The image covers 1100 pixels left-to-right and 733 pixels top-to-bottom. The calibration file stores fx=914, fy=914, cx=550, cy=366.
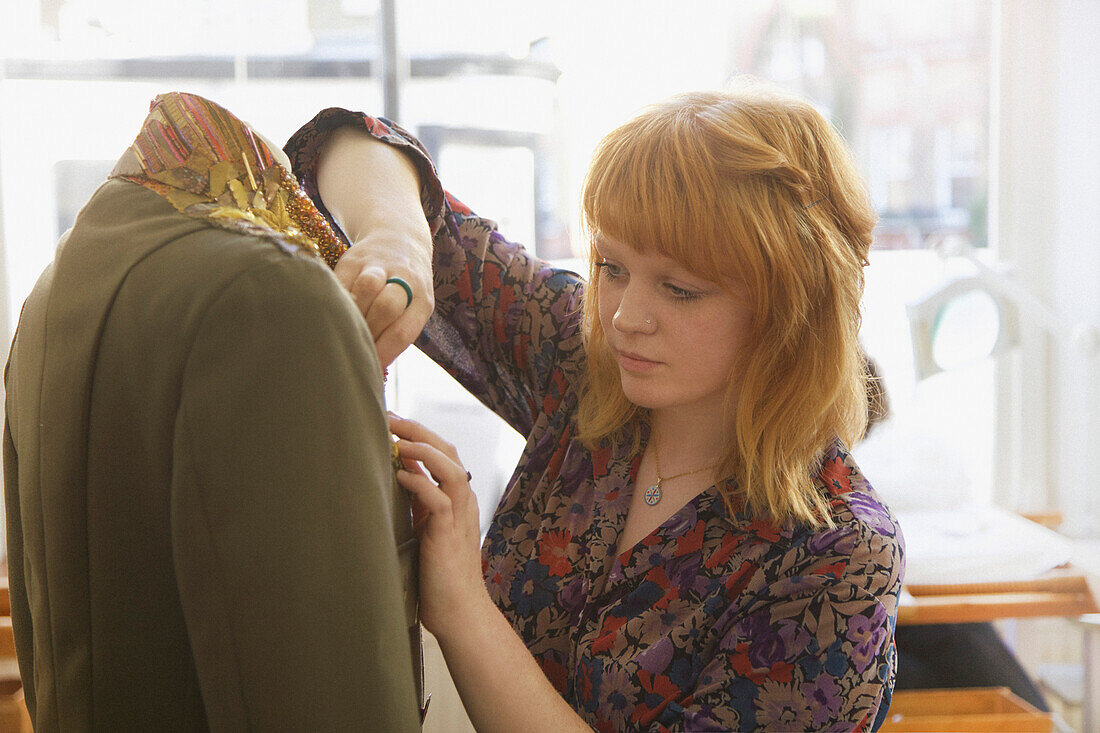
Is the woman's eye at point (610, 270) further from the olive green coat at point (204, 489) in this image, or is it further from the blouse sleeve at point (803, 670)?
the olive green coat at point (204, 489)

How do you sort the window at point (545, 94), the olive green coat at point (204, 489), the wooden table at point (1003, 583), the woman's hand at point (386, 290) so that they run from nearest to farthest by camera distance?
the olive green coat at point (204, 489)
the woman's hand at point (386, 290)
the wooden table at point (1003, 583)
the window at point (545, 94)

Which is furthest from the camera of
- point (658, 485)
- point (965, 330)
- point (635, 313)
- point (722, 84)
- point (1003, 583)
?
point (722, 84)

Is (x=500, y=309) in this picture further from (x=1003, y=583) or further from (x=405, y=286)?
(x=1003, y=583)

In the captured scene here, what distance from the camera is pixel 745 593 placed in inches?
35.7

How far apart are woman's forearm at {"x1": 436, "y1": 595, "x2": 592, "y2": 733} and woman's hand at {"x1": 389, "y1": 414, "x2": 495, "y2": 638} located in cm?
3

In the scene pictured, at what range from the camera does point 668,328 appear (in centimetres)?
95

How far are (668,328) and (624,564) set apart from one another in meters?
0.27

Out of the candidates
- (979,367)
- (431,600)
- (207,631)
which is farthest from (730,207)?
(979,367)

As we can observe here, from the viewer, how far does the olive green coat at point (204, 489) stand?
1.63 ft

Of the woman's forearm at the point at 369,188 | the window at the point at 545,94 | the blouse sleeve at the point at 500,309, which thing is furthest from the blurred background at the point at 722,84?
the woman's forearm at the point at 369,188

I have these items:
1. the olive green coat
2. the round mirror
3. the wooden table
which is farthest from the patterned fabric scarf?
the round mirror

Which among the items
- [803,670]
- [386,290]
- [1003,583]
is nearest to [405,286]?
[386,290]

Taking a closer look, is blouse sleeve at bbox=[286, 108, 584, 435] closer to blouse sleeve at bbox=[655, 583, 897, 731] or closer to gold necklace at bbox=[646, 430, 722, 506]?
gold necklace at bbox=[646, 430, 722, 506]

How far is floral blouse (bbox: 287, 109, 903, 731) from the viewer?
0.86 metres
